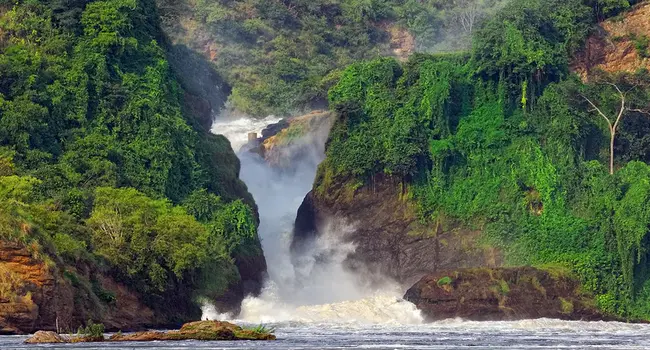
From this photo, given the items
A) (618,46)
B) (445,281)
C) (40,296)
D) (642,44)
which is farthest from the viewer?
(618,46)

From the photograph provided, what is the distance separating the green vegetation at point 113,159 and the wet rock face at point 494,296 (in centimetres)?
901

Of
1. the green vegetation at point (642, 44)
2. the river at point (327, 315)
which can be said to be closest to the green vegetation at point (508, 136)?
the green vegetation at point (642, 44)

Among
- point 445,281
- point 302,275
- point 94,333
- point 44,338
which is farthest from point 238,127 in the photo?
point 44,338

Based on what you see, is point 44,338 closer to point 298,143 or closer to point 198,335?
point 198,335

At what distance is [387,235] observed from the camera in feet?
332

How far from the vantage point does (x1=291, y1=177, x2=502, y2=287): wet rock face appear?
3915 inches

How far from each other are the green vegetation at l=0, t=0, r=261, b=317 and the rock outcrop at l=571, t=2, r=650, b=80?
2080 cm

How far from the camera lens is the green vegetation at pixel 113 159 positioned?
8006 cm

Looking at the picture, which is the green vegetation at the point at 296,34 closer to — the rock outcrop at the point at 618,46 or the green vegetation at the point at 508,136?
the rock outcrop at the point at 618,46

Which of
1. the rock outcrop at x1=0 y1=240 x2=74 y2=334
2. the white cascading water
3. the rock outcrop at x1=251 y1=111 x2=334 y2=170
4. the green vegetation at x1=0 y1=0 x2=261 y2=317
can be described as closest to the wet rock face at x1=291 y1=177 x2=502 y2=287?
the white cascading water

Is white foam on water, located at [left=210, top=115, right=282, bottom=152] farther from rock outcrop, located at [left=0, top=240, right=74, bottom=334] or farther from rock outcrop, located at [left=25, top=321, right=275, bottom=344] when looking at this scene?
rock outcrop, located at [left=25, top=321, right=275, bottom=344]

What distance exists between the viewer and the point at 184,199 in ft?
310

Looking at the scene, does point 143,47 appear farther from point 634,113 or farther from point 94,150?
point 634,113

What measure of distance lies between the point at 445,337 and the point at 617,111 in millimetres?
35198
